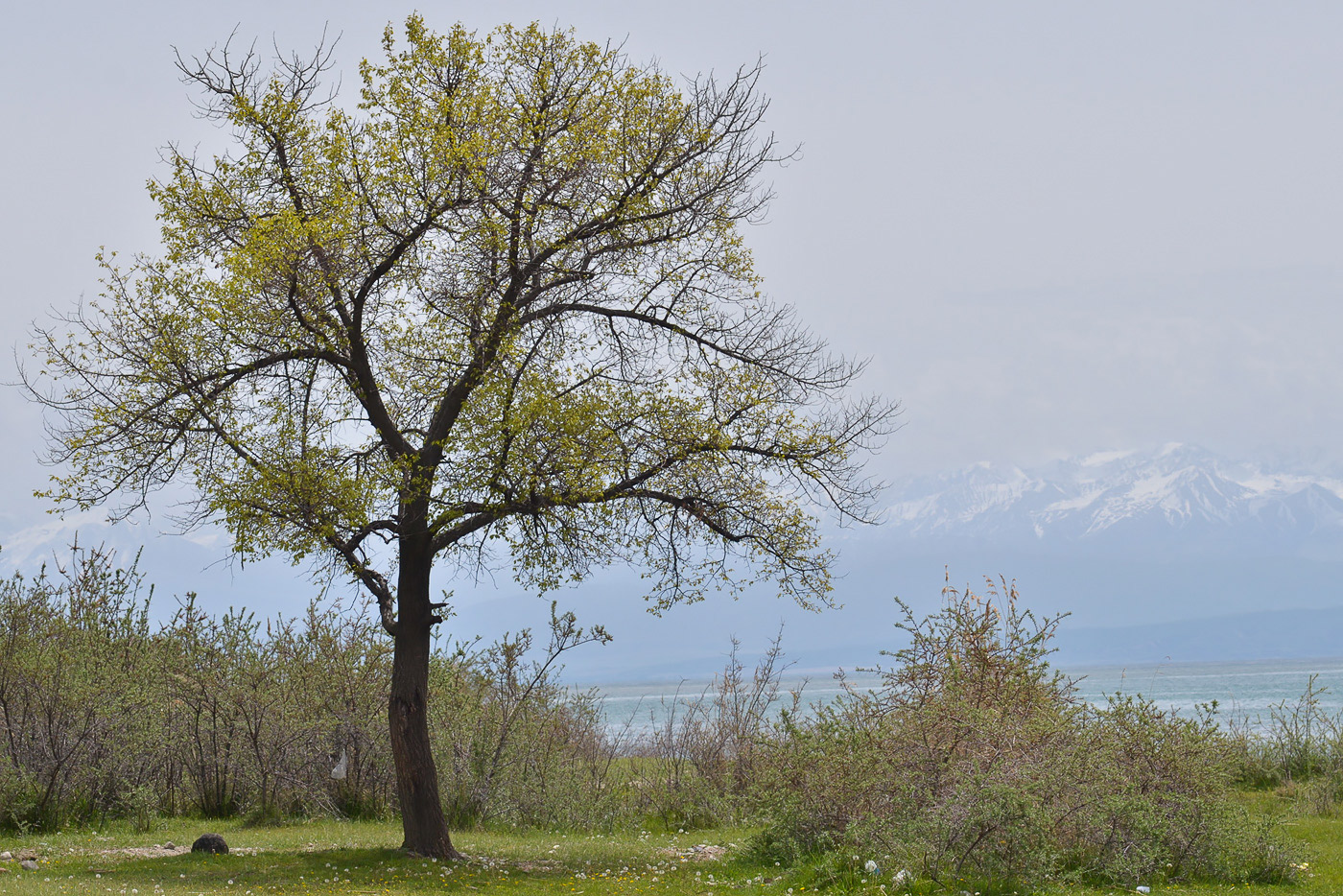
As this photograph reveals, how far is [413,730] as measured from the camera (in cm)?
1258

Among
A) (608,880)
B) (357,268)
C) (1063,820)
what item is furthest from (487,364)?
(1063,820)

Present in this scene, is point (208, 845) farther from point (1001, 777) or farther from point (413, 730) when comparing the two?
point (1001, 777)

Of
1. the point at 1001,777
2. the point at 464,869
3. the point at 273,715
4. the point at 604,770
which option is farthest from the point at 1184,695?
the point at 464,869

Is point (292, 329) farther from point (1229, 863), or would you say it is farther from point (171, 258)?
point (1229, 863)

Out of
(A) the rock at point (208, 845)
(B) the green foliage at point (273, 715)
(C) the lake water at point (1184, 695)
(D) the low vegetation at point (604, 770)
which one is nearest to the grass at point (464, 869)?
(D) the low vegetation at point (604, 770)

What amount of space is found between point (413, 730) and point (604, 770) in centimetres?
639

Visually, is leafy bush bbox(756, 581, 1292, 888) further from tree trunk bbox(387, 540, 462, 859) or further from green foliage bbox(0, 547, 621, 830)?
green foliage bbox(0, 547, 621, 830)

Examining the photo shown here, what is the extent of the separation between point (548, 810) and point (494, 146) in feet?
35.4

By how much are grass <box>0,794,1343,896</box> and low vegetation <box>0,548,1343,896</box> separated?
0.07 meters

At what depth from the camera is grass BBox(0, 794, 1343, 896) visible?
406 inches

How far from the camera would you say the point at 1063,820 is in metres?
10.9

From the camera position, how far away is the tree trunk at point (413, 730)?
12.5m

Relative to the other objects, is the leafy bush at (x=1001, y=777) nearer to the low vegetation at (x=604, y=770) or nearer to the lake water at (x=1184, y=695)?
the low vegetation at (x=604, y=770)

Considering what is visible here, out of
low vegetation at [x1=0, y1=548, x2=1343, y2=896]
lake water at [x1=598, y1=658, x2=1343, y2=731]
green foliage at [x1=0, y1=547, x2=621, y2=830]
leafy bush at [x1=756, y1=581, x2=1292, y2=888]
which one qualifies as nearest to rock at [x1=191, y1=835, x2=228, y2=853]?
low vegetation at [x1=0, y1=548, x2=1343, y2=896]
